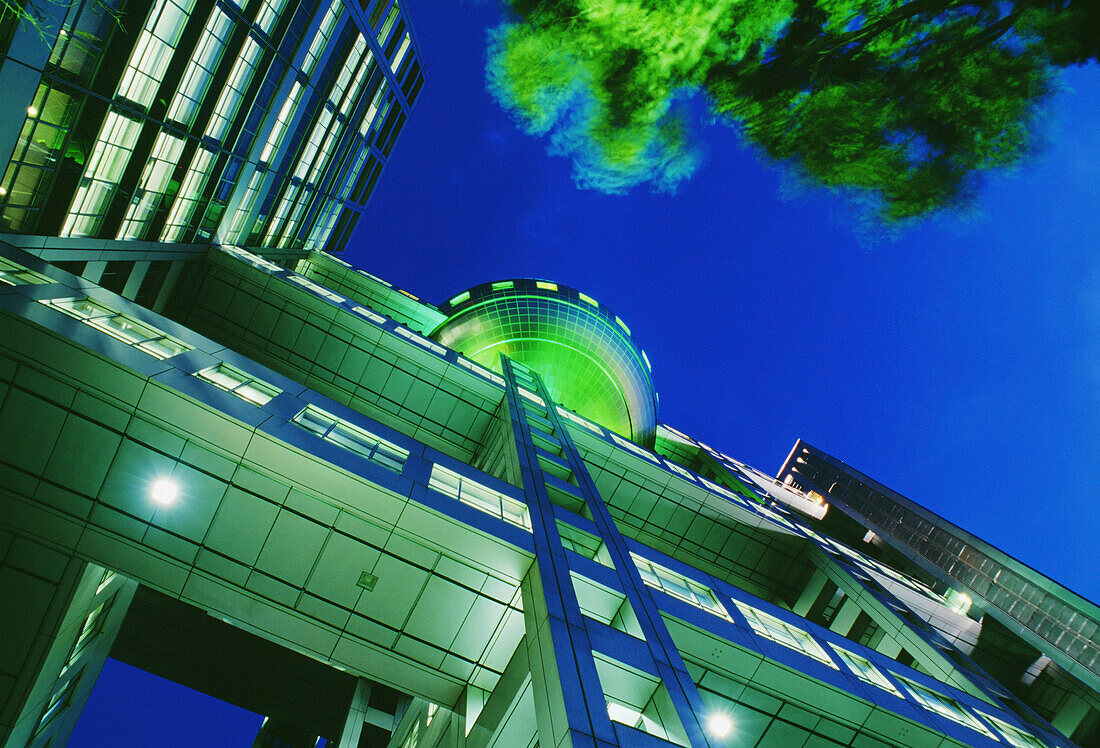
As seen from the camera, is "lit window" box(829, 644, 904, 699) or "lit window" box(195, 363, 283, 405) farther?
"lit window" box(829, 644, 904, 699)

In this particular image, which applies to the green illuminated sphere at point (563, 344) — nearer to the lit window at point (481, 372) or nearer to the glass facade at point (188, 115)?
the lit window at point (481, 372)

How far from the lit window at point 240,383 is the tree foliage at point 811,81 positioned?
8813 millimetres

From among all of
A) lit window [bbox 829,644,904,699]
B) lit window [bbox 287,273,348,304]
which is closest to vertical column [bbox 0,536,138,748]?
lit window [bbox 287,273,348,304]

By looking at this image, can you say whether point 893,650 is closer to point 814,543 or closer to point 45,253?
point 814,543

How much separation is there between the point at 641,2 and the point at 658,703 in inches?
528

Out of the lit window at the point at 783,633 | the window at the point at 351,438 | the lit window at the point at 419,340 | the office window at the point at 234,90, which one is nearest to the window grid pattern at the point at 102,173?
the office window at the point at 234,90

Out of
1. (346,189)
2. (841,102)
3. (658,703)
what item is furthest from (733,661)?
(346,189)

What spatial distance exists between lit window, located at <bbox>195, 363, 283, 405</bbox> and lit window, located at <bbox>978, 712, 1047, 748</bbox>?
21.9 m

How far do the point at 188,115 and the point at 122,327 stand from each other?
11.7 metres

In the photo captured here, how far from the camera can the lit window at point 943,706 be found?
14.1m

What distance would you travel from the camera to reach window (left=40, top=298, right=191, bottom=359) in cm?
1016

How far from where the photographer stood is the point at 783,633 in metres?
14.8

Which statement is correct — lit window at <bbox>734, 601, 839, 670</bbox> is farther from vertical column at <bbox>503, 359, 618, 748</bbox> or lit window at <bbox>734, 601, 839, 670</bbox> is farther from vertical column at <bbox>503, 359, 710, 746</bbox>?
vertical column at <bbox>503, 359, 618, 748</bbox>

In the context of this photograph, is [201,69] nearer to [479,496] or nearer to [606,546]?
[479,496]
